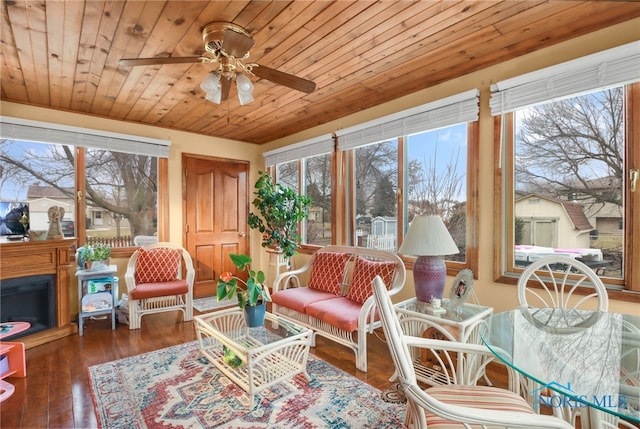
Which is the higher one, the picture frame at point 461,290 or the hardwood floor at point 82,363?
the picture frame at point 461,290

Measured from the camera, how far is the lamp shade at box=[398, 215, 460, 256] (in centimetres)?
214

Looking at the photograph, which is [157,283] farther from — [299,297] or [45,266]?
[299,297]

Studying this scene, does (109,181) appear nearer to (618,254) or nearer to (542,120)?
(542,120)

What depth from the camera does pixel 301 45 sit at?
2160 millimetres

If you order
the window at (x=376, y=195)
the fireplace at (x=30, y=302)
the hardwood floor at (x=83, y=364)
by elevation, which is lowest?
the hardwood floor at (x=83, y=364)

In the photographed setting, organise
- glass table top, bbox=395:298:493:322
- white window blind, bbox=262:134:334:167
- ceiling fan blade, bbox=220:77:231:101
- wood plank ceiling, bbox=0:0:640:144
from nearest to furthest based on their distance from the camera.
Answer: wood plank ceiling, bbox=0:0:640:144
glass table top, bbox=395:298:493:322
ceiling fan blade, bbox=220:77:231:101
white window blind, bbox=262:134:334:167

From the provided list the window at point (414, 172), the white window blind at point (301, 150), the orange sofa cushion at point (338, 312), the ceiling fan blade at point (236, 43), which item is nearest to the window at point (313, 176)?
the white window blind at point (301, 150)

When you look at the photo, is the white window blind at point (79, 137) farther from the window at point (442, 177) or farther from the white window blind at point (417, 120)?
the window at point (442, 177)

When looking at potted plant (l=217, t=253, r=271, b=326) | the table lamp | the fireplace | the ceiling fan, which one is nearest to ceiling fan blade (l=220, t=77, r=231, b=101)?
the ceiling fan

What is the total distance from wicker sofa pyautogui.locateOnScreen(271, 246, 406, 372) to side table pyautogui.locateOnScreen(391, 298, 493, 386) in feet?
0.99

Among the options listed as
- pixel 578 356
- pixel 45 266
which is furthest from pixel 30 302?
pixel 578 356

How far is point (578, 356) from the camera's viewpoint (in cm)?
120

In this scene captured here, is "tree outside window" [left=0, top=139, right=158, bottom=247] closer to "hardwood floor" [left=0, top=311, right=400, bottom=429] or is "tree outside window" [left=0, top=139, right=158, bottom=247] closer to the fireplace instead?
the fireplace

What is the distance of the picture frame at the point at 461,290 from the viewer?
6.67 ft
